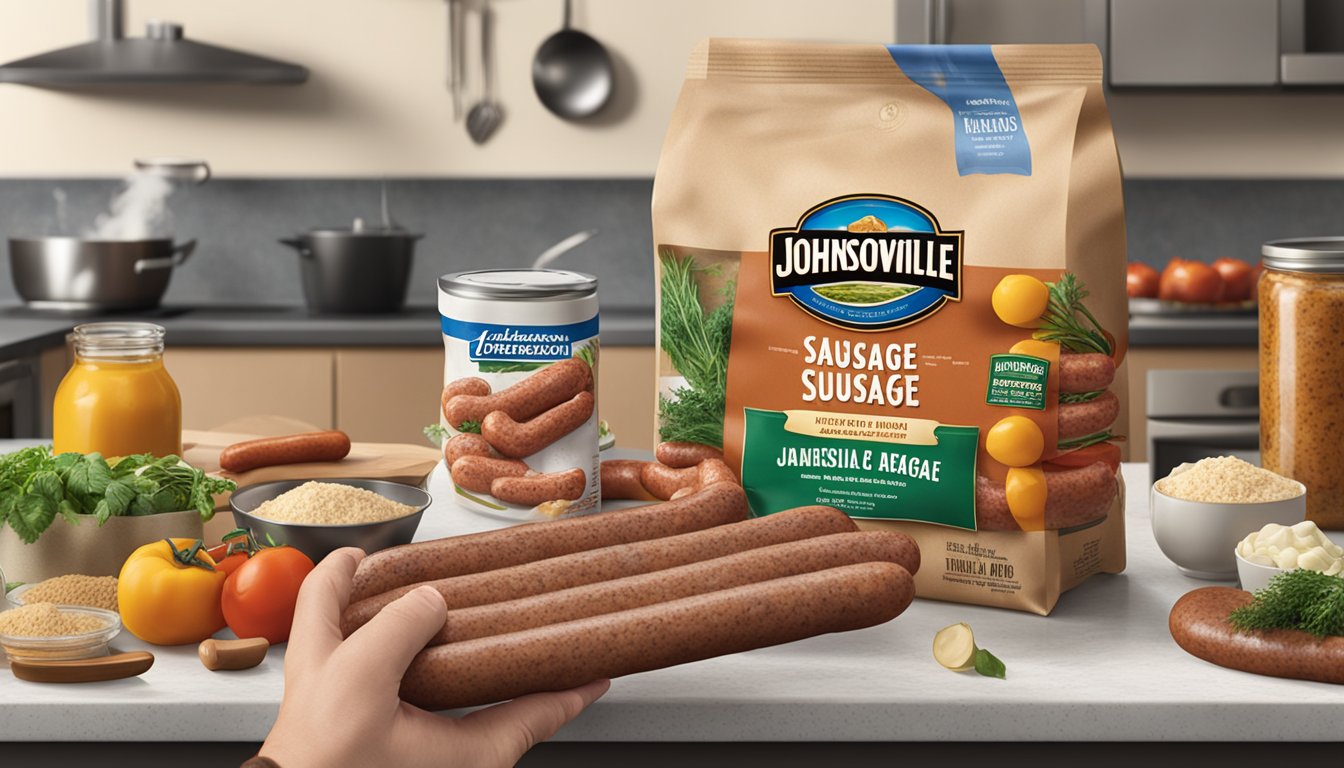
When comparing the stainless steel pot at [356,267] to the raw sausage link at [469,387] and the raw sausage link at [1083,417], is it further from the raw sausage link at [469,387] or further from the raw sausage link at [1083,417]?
→ the raw sausage link at [1083,417]

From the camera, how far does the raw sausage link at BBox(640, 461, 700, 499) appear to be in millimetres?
1367

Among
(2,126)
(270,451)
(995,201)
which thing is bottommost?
(270,451)

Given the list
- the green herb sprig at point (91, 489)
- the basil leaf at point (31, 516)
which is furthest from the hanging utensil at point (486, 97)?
the basil leaf at point (31, 516)

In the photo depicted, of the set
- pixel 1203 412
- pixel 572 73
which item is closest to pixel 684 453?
pixel 1203 412

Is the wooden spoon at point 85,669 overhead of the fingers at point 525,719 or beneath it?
overhead

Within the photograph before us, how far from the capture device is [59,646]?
3.30ft

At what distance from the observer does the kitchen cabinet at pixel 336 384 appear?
11.3ft

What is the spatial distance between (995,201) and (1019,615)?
0.38 m

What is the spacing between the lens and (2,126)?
383 centimetres

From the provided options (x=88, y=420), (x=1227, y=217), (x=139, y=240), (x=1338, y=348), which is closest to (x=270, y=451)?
(x=88, y=420)

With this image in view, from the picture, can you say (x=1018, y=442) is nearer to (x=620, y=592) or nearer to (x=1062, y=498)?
(x=1062, y=498)

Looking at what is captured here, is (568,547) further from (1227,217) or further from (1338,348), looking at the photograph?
(1227,217)

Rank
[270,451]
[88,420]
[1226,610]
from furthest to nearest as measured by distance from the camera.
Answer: [270,451], [88,420], [1226,610]

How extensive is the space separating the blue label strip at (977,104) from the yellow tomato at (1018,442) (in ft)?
0.75
